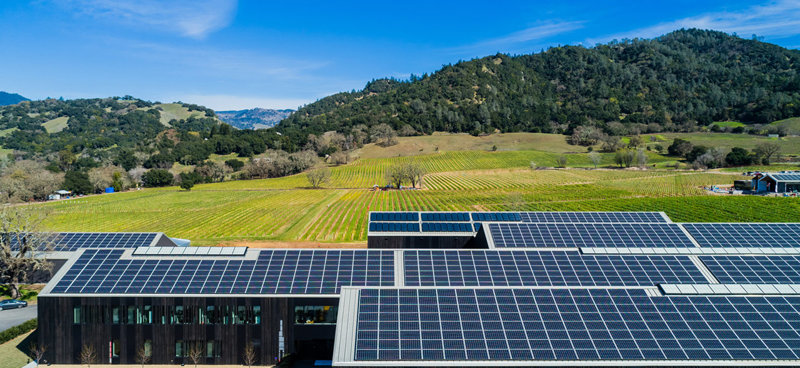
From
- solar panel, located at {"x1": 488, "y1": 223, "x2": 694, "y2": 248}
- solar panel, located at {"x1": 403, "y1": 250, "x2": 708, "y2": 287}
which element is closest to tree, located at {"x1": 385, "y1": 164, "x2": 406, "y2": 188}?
solar panel, located at {"x1": 488, "y1": 223, "x2": 694, "y2": 248}

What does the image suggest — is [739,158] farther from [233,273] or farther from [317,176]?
[233,273]

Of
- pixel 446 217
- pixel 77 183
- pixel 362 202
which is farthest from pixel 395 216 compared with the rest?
pixel 77 183

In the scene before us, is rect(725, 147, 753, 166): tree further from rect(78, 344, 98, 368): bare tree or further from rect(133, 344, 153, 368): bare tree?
rect(78, 344, 98, 368): bare tree

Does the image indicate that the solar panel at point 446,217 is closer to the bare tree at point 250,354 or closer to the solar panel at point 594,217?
the solar panel at point 594,217

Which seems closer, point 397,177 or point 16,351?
point 16,351

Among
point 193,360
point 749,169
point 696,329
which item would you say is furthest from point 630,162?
point 193,360

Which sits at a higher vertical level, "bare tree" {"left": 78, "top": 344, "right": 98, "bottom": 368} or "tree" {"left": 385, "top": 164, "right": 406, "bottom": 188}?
"tree" {"left": 385, "top": 164, "right": 406, "bottom": 188}

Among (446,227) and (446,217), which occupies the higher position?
(446,217)
